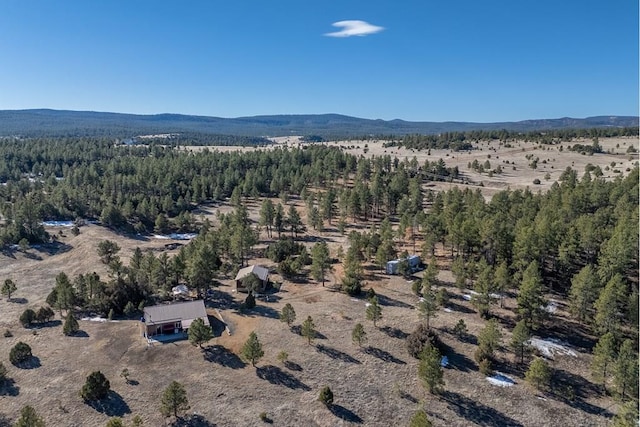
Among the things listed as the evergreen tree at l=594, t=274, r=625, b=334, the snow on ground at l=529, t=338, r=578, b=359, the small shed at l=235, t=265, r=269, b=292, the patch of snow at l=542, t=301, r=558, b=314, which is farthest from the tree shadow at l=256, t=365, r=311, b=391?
the patch of snow at l=542, t=301, r=558, b=314

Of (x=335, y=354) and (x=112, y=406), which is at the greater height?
(x=335, y=354)

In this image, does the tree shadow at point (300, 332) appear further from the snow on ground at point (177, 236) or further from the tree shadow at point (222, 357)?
the snow on ground at point (177, 236)

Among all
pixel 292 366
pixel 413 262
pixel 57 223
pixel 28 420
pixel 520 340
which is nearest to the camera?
pixel 28 420

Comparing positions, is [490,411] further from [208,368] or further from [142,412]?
[142,412]

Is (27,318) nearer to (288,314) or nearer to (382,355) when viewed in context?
(288,314)

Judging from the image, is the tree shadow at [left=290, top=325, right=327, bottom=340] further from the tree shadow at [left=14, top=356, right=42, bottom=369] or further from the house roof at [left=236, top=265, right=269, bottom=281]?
the tree shadow at [left=14, top=356, right=42, bottom=369]

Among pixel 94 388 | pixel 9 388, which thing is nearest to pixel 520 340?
pixel 94 388

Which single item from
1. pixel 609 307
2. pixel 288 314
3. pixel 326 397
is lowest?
pixel 326 397

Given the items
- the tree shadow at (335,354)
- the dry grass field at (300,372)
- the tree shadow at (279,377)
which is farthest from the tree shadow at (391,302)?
the tree shadow at (279,377)
